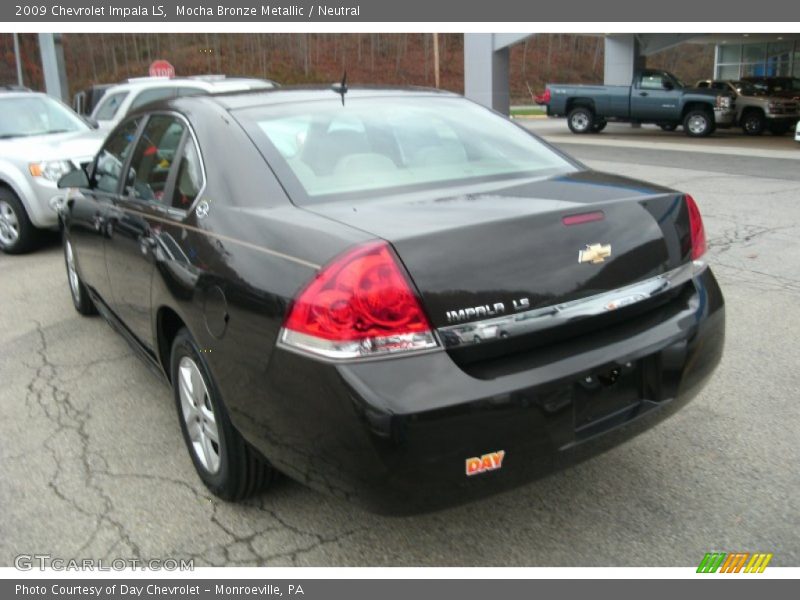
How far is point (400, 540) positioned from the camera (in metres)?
2.69

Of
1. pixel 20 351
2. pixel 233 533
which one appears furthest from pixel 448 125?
pixel 20 351

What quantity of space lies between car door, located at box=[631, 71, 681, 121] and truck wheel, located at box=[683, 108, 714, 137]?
1.26 feet

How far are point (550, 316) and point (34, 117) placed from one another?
8271 millimetres

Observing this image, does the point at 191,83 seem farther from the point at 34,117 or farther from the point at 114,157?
the point at 114,157

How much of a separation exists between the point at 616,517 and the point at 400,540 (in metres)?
0.83

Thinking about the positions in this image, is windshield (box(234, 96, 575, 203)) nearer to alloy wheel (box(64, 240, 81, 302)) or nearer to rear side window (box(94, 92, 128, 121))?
alloy wheel (box(64, 240, 81, 302))

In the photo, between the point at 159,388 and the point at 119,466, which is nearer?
the point at 119,466

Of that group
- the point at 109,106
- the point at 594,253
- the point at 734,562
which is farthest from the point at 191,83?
the point at 734,562

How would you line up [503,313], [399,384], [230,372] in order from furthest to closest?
1. [230,372]
2. [503,313]
3. [399,384]

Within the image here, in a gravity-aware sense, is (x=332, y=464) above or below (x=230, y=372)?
below

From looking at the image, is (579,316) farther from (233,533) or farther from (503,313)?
(233,533)

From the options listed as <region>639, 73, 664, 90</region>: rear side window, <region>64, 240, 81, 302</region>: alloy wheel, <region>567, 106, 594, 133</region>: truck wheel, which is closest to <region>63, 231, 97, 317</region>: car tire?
<region>64, 240, 81, 302</region>: alloy wheel

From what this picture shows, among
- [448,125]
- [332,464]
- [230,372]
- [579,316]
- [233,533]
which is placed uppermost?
[448,125]

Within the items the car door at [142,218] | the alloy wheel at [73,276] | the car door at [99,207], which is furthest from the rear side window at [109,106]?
the car door at [142,218]
